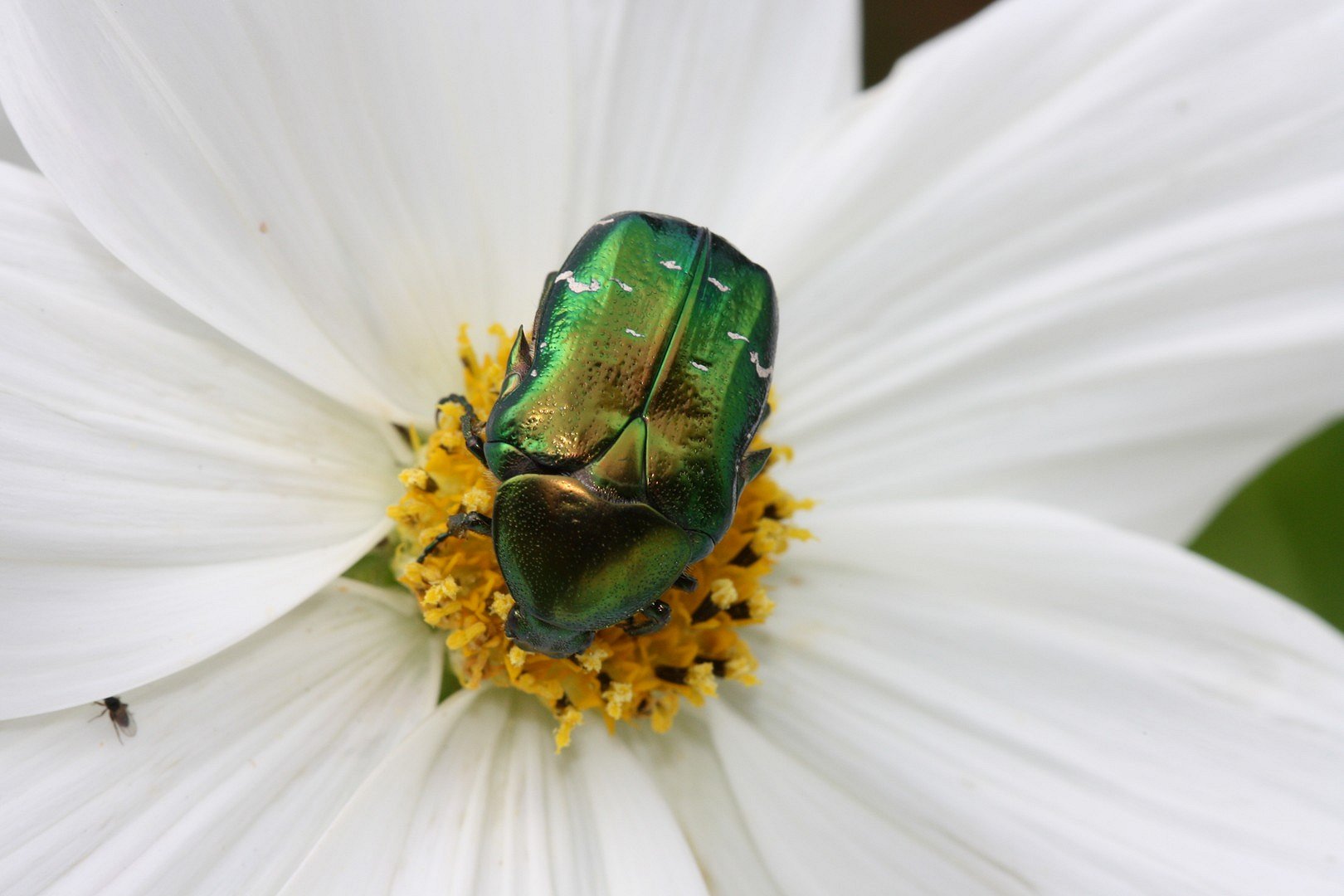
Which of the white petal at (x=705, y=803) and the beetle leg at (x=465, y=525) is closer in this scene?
the beetle leg at (x=465, y=525)

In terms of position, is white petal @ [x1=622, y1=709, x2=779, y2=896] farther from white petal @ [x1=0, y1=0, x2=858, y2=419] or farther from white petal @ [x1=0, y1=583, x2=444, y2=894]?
white petal @ [x1=0, y1=0, x2=858, y2=419]

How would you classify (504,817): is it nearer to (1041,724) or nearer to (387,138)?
(1041,724)

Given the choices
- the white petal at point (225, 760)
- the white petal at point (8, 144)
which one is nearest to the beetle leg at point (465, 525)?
the white petal at point (225, 760)

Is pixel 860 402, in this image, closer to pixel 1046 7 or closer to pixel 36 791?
pixel 1046 7

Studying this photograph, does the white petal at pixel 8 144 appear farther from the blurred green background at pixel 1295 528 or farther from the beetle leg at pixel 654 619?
the blurred green background at pixel 1295 528

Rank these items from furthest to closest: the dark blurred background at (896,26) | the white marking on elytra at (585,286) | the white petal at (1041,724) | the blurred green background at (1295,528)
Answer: the dark blurred background at (896,26) → the blurred green background at (1295,528) → the white petal at (1041,724) → the white marking on elytra at (585,286)

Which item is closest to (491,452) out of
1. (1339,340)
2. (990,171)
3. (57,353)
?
(57,353)

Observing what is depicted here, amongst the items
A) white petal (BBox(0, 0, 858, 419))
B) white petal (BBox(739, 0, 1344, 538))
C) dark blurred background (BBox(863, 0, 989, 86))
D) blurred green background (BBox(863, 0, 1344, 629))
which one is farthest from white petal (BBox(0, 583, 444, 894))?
dark blurred background (BBox(863, 0, 989, 86))
